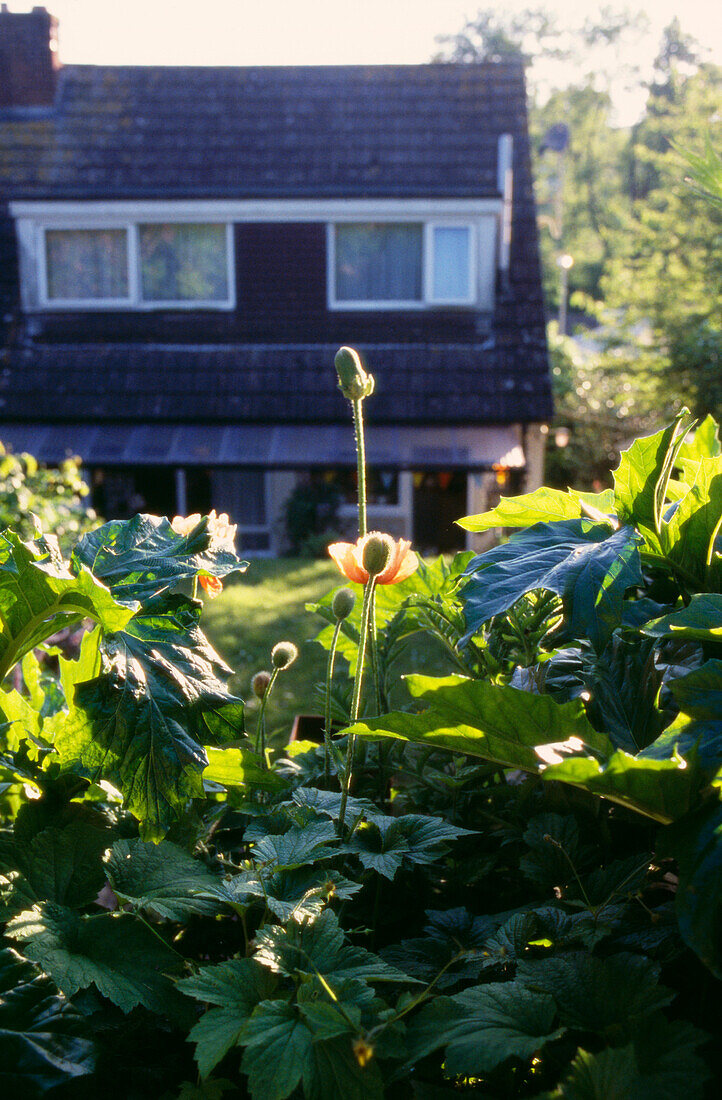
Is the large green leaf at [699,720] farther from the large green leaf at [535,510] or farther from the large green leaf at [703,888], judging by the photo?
the large green leaf at [535,510]

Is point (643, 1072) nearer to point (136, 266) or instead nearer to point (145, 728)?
point (145, 728)

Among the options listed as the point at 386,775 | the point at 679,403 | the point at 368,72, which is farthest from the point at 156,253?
the point at 386,775

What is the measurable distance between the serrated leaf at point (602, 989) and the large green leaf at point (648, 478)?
43 cm

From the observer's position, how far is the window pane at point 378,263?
1016cm

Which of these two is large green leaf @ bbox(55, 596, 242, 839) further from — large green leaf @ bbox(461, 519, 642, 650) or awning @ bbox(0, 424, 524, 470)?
awning @ bbox(0, 424, 524, 470)

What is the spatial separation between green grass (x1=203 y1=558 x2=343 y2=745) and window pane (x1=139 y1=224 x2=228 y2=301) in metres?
3.94

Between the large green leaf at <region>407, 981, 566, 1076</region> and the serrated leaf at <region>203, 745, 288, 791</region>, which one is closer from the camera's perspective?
the large green leaf at <region>407, 981, 566, 1076</region>

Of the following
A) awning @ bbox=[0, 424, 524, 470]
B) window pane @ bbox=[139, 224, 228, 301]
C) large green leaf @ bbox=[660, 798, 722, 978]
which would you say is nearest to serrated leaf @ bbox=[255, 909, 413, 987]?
large green leaf @ bbox=[660, 798, 722, 978]

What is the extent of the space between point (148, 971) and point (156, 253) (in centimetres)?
1035

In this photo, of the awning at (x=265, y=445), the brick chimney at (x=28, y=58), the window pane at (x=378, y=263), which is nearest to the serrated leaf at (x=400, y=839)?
the awning at (x=265, y=445)

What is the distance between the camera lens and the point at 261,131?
10.8m

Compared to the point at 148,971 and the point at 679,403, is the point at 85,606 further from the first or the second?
the point at 679,403

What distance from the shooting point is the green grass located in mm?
4617

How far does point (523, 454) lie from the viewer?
32.3 ft
